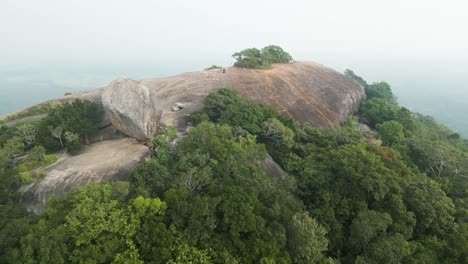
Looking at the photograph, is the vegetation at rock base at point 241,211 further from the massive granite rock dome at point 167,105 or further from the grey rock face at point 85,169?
the massive granite rock dome at point 167,105

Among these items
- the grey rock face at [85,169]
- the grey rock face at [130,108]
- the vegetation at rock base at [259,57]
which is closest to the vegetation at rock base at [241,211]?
the grey rock face at [85,169]

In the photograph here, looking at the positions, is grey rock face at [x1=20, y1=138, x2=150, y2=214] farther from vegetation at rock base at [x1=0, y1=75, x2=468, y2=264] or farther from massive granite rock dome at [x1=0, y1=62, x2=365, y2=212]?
vegetation at rock base at [x1=0, y1=75, x2=468, y2=264]

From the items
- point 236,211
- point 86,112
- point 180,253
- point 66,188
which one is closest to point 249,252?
point 236,211

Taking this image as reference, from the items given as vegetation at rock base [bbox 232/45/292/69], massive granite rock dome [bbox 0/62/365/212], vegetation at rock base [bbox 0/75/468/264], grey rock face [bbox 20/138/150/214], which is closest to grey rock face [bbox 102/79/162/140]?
massive granite rock dome [bbox 0/62/365/212]

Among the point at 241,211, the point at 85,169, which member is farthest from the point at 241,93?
the point at 241,211

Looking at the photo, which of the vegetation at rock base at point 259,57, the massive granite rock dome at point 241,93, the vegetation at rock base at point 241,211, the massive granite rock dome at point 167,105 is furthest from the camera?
the vegetation at rock base at point 259,57

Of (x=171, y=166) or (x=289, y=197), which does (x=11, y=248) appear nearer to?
(x=171, y=166)
